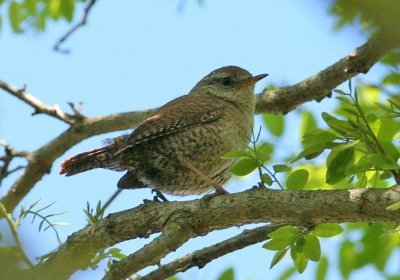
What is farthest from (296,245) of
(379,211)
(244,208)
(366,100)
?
(366,100)

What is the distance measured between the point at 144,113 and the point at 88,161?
91 centimetres

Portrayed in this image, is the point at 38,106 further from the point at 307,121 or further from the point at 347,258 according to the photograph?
the point at 347,258

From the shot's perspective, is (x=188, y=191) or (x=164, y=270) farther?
(x=188, y=191)

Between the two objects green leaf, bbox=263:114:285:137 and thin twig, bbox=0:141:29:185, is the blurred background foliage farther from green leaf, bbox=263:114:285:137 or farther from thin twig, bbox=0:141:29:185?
thin twig, bbox=0:141:29:185

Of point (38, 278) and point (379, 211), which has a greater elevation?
point (379, 211)

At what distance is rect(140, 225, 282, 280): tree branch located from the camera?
2.84m

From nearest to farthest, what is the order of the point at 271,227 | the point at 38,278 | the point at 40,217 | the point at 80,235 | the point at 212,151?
1. the point at 38,278
2. the point at 40,217
3. the point at 271,227
4. the point at 80,235
5. the point at 212,151

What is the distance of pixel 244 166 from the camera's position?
2.37 m

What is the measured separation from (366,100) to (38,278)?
3676 mm

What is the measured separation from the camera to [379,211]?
2.03m

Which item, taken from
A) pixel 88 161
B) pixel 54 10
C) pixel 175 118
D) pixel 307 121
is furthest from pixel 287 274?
pixel 54 10

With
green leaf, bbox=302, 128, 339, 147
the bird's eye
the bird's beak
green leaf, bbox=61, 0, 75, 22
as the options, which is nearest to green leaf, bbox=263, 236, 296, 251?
green leaf, bbox=302, 128, 339, 147

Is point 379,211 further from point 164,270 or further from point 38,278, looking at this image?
point 38,278

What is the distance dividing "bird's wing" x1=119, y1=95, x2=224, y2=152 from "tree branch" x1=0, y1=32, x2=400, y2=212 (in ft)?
1.27
